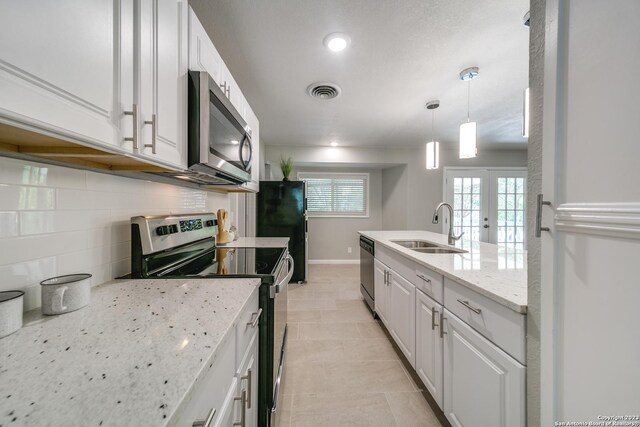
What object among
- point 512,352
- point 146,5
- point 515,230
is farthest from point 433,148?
point 515,230

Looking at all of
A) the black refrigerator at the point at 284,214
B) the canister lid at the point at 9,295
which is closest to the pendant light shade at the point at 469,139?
the black refrigerator at the point at 284,214

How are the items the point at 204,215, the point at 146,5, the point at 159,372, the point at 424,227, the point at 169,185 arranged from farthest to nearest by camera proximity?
the point at 424,227, the point at 204,215, the point at 169,185, the point at 146,5, the point at 159,372

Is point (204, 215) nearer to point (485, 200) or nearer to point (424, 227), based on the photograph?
point (424, 227)

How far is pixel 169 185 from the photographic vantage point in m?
1.48

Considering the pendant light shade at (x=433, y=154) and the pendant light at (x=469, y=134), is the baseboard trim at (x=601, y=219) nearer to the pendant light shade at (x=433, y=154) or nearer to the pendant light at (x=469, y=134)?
the pendant light at (x=469, y=134)

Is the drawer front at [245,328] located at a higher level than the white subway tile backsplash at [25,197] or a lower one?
lower

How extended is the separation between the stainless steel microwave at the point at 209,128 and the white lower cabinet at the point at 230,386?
0.66 meters

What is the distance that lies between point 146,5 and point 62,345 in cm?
102

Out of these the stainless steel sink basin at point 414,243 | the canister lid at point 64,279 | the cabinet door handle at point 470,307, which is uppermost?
the canister lid at point 64,279

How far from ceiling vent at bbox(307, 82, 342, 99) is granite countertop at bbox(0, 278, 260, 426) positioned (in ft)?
6.82

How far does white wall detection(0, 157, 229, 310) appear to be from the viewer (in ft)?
2.28

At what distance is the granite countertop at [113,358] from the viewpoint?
37cm

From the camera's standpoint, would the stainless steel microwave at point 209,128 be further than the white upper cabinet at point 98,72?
Yes

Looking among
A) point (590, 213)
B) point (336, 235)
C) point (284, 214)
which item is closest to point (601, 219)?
point (590, 213)
